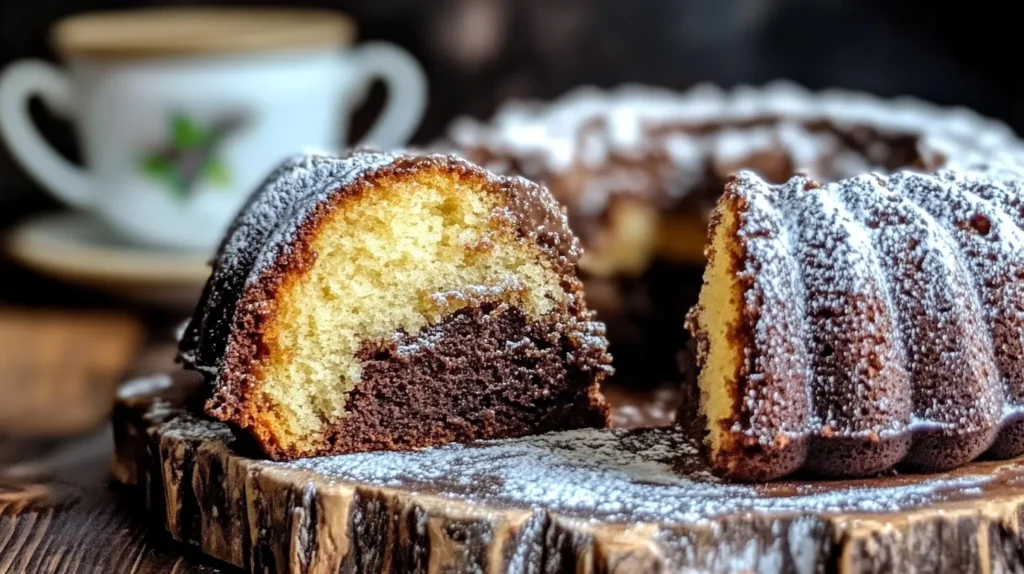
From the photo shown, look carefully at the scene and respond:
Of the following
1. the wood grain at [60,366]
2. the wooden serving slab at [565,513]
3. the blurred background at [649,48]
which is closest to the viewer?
the wooden serving slab at [565,513]

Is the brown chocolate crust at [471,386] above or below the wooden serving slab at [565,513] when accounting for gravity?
above

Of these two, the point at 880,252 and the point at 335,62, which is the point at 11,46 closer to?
the point at 335,62

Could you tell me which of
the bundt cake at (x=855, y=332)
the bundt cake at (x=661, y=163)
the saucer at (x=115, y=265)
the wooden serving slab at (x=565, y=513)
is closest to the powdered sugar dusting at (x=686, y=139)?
the bundt cake at (x=661, y=163)

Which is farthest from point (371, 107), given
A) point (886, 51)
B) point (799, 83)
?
point (886, 51)

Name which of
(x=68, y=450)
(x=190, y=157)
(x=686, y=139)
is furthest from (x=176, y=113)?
(x=686, y=139)

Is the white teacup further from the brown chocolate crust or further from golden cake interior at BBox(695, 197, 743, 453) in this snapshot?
golden cake interior at BBox(695, 197, 743, 453)

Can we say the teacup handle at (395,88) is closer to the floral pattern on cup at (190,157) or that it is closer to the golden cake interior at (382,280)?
the floral pattern on cup at (190,157)
